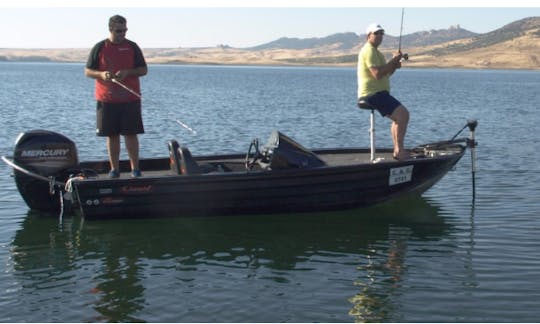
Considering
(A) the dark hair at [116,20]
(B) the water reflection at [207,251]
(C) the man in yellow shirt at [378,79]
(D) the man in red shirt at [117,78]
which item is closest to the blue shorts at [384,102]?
(C) the man in yellow shirt at [378,79]

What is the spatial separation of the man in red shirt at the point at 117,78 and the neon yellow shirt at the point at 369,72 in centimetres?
315

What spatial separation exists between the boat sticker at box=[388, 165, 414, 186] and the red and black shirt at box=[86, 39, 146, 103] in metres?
3.90

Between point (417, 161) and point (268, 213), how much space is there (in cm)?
237

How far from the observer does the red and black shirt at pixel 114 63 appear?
9.87 m

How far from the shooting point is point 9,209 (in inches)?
456

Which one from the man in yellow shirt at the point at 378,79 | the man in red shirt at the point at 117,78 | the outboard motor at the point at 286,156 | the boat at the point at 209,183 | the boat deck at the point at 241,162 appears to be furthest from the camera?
the boat deck at the point at 241,162

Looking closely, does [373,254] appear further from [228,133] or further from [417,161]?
[228,133]

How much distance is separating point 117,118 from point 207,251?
2.31 m

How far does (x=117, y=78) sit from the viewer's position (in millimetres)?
9781

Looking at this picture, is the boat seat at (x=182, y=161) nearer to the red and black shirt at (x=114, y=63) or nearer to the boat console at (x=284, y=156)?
the boat console at (x=284, y=156)

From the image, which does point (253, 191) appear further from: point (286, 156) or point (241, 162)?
point (241, 162)

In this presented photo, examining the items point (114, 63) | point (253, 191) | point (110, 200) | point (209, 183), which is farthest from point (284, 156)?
point (114, 63)

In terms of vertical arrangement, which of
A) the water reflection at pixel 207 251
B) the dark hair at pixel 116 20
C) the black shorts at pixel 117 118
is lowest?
the water reflection at pixel 207 251

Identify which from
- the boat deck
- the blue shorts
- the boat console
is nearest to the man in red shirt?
the boat deck
